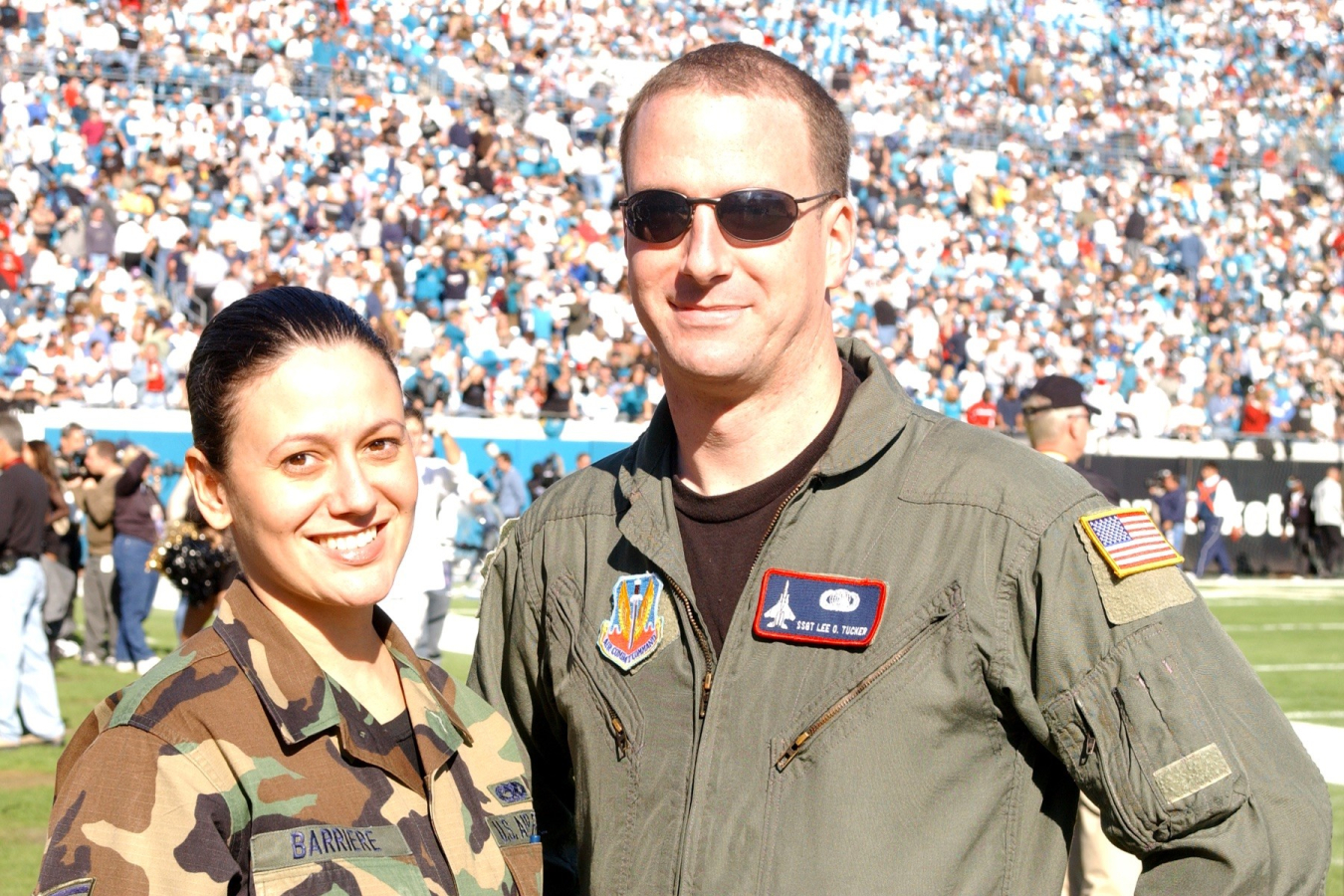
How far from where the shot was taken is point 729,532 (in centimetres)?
258

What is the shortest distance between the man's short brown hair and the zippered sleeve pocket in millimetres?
901

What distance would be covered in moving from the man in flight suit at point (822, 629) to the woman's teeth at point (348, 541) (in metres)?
0.42

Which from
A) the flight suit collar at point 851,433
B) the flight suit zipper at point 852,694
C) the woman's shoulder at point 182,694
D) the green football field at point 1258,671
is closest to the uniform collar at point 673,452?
the flight suit collar at point 851,433

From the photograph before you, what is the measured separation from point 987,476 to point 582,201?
25.0 metres

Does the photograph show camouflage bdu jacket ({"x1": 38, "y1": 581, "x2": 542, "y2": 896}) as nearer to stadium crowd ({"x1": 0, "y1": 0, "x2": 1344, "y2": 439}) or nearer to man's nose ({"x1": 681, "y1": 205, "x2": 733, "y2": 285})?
man's nose ({"x1": 681, "y1": 205, "x2": 733, "y2": 285})

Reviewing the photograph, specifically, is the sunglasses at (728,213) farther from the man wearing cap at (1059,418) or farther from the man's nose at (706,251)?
the man wearing cap at (1059,418)

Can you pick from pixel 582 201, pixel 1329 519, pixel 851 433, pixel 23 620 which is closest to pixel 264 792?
pixel 851 433

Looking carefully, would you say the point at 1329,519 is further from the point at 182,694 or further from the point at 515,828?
the point at 182,694

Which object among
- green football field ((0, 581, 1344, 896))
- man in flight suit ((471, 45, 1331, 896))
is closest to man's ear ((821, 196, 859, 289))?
man in flight suit ((471, 45, 1331, 896))

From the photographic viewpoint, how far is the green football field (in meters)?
7.11

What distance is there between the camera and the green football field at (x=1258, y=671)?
7.11m

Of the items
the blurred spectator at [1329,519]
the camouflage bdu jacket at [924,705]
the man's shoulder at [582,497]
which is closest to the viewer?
the camouflage bdu jacket at [924,705]

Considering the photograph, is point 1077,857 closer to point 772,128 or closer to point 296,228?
point 772,128

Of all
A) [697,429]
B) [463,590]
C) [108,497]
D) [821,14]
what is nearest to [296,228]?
[463,590]
